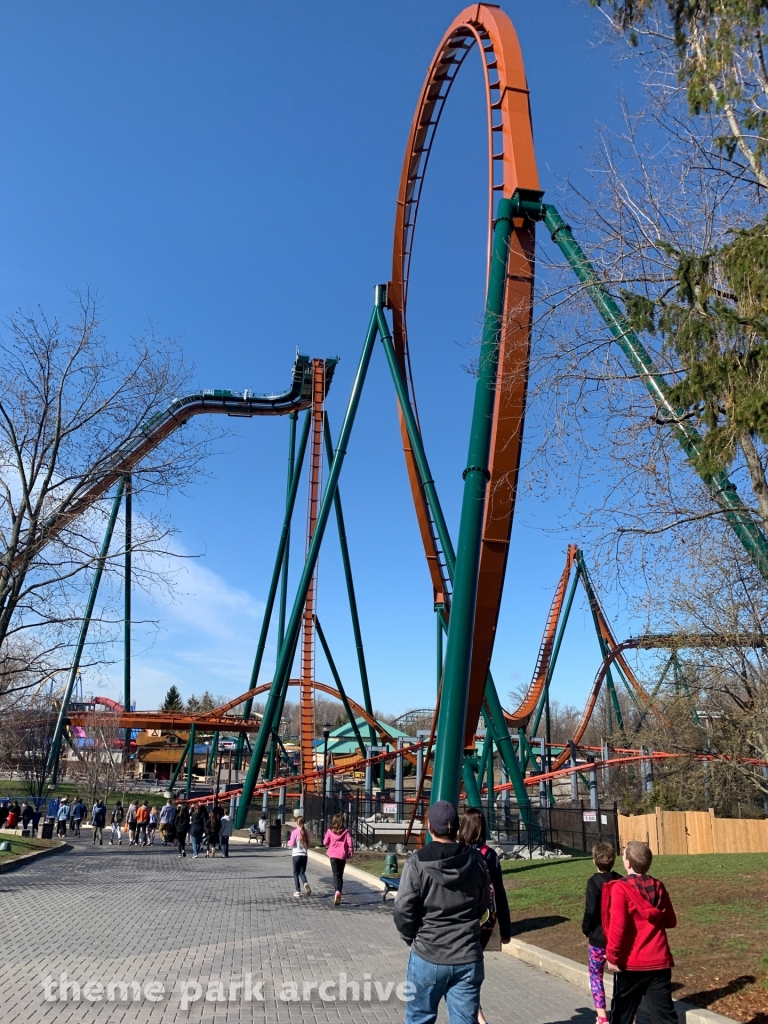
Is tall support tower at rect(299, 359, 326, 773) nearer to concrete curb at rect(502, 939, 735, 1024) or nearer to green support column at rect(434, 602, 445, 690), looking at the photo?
Answer: green support column at rect(434, 602, 445, 690)

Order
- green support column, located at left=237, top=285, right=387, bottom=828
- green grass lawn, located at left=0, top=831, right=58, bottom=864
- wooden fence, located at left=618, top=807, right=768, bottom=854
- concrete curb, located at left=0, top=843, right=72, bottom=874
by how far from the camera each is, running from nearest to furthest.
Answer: concrete curb, located at left=0, top=843, right=72, bottom=874 → green grass lawn, located at left=0, top=831, right=58, bottom=864 → wooden fence, located at left=618, top=807, right=768, bottom=854 → green support column, located at left=237, top=285, right=387, bottom=828

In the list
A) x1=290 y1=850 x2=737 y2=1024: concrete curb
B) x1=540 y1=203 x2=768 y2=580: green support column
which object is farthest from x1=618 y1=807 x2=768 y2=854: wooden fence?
x1=540 y1=203 x2=768 y2=580: green support column

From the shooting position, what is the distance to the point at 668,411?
6.79 meters

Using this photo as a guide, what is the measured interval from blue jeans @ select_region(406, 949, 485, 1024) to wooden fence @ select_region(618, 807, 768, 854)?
Result: 1471cm

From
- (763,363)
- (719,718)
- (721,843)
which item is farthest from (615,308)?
(719,718)

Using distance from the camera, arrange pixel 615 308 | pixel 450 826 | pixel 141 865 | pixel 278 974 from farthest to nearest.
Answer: pixel 141 865 < pixel 615 308 < pixel 278 974 < pixel 450 826

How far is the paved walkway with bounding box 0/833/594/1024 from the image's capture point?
5367mm

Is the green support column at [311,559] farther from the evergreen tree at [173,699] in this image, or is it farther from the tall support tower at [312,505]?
the evergreen tree at [173,699]

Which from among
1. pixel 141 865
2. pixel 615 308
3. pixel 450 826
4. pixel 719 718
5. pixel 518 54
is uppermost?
pixel 518 54

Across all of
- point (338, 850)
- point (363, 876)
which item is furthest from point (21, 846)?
point (338, 850)

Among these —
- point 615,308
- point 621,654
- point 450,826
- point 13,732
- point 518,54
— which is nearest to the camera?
point 450,826

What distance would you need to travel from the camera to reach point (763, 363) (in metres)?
5.43

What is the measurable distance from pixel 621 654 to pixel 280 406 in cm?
1807

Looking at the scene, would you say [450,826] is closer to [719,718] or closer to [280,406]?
[719,718]
